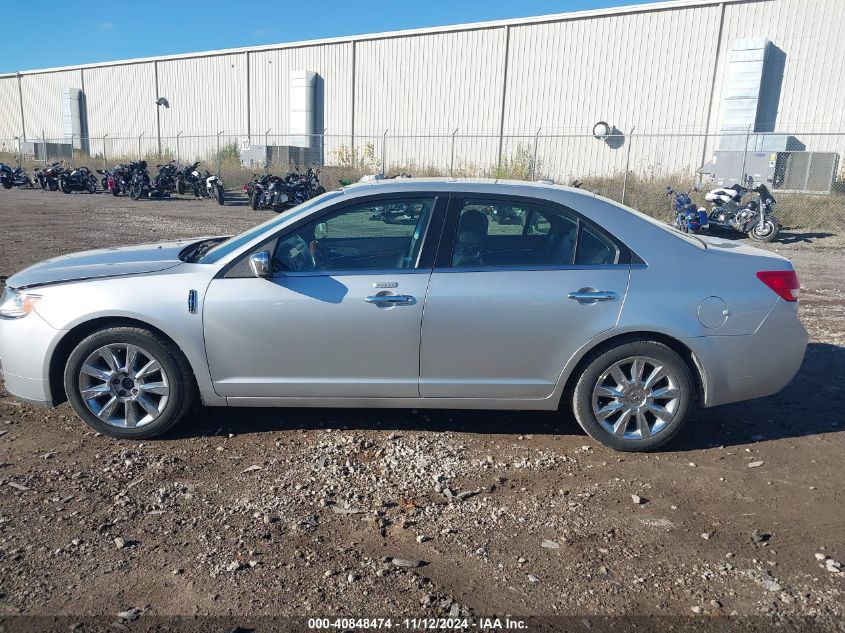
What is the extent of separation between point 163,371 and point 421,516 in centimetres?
189

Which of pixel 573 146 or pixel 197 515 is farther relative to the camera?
pixel 573 146

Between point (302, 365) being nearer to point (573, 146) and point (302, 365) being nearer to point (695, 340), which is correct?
point (695, 340)

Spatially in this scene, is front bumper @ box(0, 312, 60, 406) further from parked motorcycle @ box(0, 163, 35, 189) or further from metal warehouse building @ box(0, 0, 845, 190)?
parked motorcycle @ box(0, 163, 35, 189)

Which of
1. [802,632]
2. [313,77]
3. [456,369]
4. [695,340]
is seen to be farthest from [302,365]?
[313,77]

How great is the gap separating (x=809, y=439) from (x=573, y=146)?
22184 mm

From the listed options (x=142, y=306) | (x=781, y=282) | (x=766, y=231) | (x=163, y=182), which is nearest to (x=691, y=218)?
(x=766, y=231)

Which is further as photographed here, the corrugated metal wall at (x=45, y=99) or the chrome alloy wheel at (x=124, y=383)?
the corrugated metal wall at (x=45, y=99)

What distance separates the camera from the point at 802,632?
2.68 metres

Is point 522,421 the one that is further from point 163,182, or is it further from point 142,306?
point 163,182

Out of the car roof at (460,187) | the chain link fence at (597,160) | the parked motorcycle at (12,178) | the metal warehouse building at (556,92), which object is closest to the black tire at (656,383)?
the car roof at (460,187)

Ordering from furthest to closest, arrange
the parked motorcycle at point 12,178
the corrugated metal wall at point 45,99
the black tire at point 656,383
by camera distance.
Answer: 1. the corrugated metal wall at point 45,99
2. the parked motorcycle at point 12,178
3. the black tire at point 656,383

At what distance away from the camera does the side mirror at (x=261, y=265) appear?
406cm

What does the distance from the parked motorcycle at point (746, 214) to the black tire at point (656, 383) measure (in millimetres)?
12682

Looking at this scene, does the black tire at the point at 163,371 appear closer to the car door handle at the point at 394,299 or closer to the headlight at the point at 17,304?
the headlight at the point at 17,304
